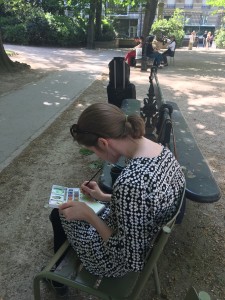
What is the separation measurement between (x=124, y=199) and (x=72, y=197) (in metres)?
0.83

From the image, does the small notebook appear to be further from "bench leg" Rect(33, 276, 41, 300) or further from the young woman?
"bench leg" Rect(33, 276, 41, 300)

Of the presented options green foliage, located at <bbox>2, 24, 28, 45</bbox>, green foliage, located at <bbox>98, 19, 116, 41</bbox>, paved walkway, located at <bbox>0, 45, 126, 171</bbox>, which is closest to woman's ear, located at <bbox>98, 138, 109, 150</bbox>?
paved walkway, located at <bbox>0, 45, 126, 171</bbox>

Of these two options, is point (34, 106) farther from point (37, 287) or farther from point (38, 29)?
point (38, 29)

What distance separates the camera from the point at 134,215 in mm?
1548

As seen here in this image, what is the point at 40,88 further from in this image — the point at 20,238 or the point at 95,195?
the point at 95,195

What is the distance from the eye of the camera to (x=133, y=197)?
152 centimetres

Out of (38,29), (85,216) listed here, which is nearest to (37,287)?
(85,216)

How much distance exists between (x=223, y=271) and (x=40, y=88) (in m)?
7.44

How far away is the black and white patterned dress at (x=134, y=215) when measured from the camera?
154cm

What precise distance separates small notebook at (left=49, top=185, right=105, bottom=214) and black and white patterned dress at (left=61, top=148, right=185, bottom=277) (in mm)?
337

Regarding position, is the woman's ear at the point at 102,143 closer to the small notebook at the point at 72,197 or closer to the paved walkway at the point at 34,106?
the small notebook at the point at 72,197

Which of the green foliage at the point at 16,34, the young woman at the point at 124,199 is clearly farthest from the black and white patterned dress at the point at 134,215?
the green foliage at the point at 16,34

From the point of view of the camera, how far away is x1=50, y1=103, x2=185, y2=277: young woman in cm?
155

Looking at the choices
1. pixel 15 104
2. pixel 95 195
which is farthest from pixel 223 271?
pixel 15 104
